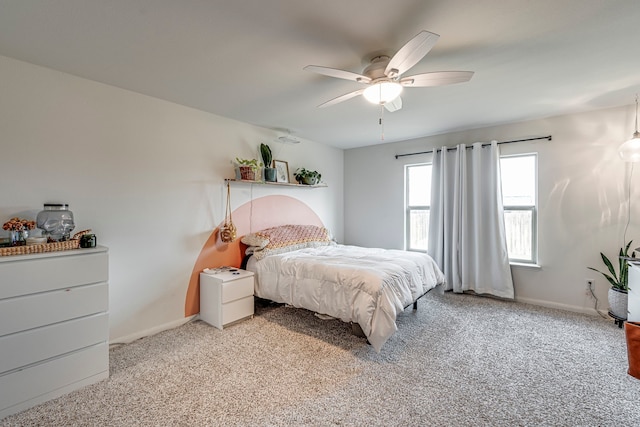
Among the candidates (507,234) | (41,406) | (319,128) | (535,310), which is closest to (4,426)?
(41,406)

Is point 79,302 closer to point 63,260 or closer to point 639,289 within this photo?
point 63,260

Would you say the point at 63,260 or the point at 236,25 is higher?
the point at 236,25

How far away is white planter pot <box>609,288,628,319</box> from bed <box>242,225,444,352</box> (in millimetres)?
1672

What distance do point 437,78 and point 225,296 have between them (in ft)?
8.87

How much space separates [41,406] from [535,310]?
4670 mm

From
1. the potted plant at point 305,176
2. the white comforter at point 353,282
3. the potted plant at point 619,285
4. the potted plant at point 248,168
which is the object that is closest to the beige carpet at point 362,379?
the potted plant at point 619,285

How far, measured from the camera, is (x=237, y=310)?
303 centimetres

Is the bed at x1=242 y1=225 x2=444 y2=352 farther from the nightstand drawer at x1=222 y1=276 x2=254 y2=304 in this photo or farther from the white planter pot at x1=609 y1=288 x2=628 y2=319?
the white planter pot at x1=609 y1=288 x2=628 y2=319

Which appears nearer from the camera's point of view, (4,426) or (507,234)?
(4,426)

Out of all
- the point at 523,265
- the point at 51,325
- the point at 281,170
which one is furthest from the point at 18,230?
the point at 523,265

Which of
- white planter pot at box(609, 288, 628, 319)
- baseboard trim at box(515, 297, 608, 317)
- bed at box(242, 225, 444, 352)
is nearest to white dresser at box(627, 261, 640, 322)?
white planter pot at box(609, 288, 628, 319)

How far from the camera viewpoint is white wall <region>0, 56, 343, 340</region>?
2158 mm

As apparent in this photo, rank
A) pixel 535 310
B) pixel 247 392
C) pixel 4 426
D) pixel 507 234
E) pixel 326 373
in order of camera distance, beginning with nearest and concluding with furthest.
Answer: pixel 4 426
pixel 247 392
pixel 326 373
pixel 535 310
pixel 507 234

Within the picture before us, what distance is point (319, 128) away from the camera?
3.97 metres
